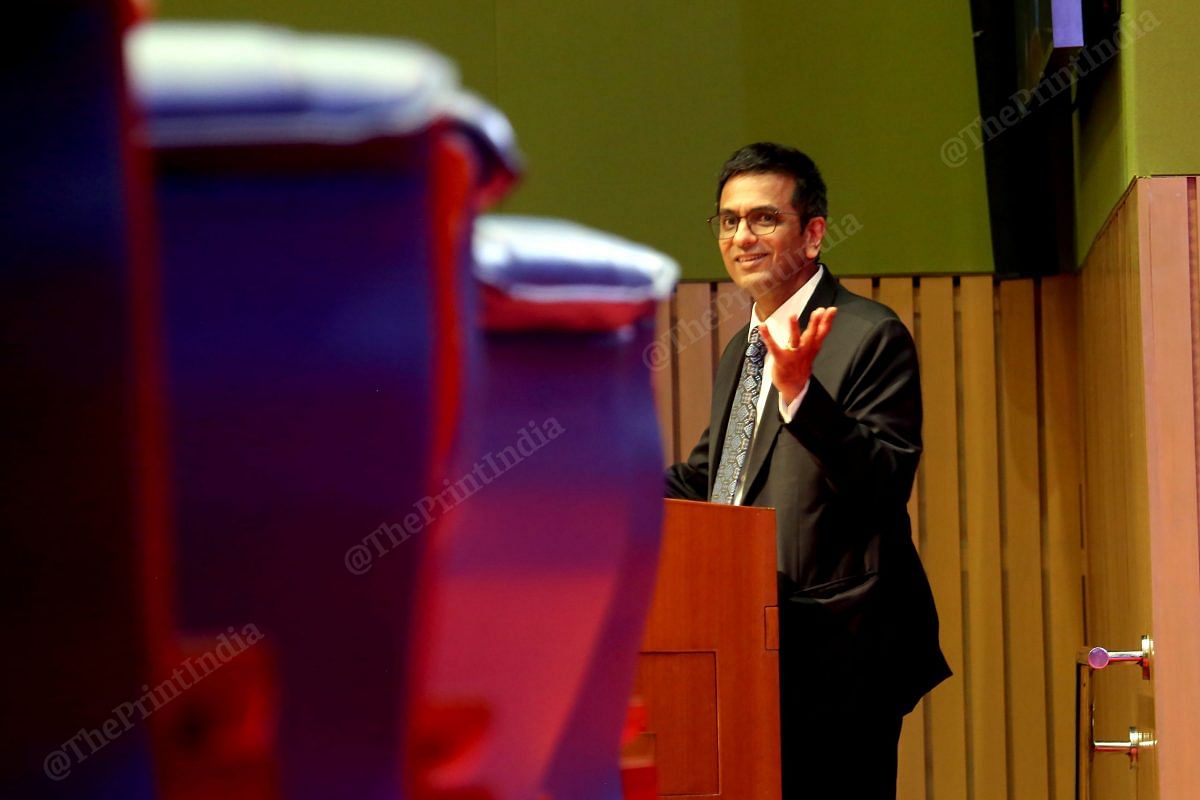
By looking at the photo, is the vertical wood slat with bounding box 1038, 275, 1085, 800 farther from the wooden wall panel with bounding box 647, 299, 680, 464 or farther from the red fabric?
the red fabric

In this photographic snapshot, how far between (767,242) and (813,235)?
0.38 feet

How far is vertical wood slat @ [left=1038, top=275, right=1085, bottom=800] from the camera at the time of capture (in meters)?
3.69

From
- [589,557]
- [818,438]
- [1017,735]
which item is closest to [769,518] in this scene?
[818,438]

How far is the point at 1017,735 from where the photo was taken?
3.69 meters

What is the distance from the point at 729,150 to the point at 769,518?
1.98 m

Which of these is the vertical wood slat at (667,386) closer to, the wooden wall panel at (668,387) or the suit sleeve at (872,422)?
the wooden wall panel at (668,387)

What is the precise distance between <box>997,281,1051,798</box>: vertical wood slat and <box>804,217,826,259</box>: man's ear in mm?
1679

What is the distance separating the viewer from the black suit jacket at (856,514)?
75.3 inches

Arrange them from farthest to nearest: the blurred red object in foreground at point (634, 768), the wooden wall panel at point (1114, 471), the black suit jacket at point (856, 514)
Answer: the wooden wall panel at point (1114, 471) < the black suit jacket at point (856, 514) < the blurred red object in foreground at point (634, 768)

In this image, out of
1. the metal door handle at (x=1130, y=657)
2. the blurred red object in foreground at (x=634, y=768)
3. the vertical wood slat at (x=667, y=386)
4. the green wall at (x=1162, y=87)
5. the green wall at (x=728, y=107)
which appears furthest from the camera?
the vertical wood slat at (x=667, y=386)

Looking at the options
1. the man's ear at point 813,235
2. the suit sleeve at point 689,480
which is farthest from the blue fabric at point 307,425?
the suit sleeve at point 689,480

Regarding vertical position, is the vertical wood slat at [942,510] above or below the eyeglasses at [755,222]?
below

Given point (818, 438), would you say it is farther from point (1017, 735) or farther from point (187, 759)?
point (1017, 735)

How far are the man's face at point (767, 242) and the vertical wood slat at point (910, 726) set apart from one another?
5.16 feet
